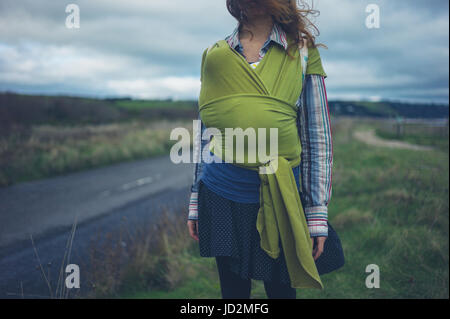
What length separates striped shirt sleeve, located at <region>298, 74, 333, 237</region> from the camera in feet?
4.16

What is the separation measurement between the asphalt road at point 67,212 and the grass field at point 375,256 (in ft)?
1.95

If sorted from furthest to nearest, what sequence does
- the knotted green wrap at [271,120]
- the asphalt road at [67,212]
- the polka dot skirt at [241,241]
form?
the asphalt road at [67,212]
the polka dot skirt at [241,241]
the knotted green wrap at [271,120]

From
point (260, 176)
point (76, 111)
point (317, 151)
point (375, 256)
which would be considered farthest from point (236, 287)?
A: point (76, 111)

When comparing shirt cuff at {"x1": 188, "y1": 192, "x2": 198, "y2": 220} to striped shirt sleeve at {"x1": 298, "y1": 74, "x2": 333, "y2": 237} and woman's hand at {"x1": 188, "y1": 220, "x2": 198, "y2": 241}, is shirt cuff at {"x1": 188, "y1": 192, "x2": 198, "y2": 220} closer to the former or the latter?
woman's hand at {"x1": 188, "y1": 220, "x2": 198, "y2": 241}

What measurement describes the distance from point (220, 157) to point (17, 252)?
239 cm

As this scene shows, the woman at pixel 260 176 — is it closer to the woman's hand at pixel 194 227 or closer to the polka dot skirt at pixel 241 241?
the polka dot skirt at pixel 241 241

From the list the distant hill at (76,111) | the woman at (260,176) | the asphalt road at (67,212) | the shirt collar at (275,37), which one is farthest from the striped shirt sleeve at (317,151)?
the distant hill at (76,111)

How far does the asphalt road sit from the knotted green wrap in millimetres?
1480

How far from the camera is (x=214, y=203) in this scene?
136 centimetres

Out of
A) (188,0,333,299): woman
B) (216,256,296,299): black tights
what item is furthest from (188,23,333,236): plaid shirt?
(216,256,296,299): black tights

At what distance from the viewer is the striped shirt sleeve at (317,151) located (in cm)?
127

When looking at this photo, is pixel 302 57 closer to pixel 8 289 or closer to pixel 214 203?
pixel 214 203
